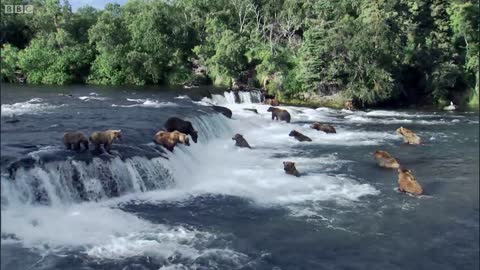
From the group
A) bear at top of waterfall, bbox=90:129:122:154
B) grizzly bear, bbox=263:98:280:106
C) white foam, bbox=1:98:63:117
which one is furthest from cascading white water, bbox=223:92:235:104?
bear at top of waterfall, bbox=90:129:122:154

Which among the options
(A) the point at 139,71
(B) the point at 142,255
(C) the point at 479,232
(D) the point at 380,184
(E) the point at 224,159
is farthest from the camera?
Result: (A) the point at 139,71

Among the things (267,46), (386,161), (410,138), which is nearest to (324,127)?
(410,138)

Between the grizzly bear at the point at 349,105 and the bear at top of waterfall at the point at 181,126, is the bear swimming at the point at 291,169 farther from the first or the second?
the grizzly bear at the point at 349,105

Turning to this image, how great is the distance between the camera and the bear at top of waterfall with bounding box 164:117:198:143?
17.8 metres

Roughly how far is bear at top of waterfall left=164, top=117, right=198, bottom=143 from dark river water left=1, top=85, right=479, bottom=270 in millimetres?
425

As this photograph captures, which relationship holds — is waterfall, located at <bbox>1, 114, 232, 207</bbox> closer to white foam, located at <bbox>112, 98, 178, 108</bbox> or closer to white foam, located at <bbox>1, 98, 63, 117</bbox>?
white foam, located at <bbox>1, 98, 63, 117</bbox>

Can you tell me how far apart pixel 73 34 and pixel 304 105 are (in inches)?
635

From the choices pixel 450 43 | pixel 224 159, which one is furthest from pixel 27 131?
pixel 450 43

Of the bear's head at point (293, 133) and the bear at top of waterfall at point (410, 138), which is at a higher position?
the bear at top of waterfall at point (410, 138)

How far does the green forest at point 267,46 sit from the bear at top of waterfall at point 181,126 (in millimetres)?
12223

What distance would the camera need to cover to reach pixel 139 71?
33656 millimetres

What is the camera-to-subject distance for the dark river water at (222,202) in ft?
29.9

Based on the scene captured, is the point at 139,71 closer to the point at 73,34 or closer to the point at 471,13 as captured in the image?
the point at 73,34

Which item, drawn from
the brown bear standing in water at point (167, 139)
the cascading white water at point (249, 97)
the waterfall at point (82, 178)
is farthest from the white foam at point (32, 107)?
the cascading white water at point (249, 97)
